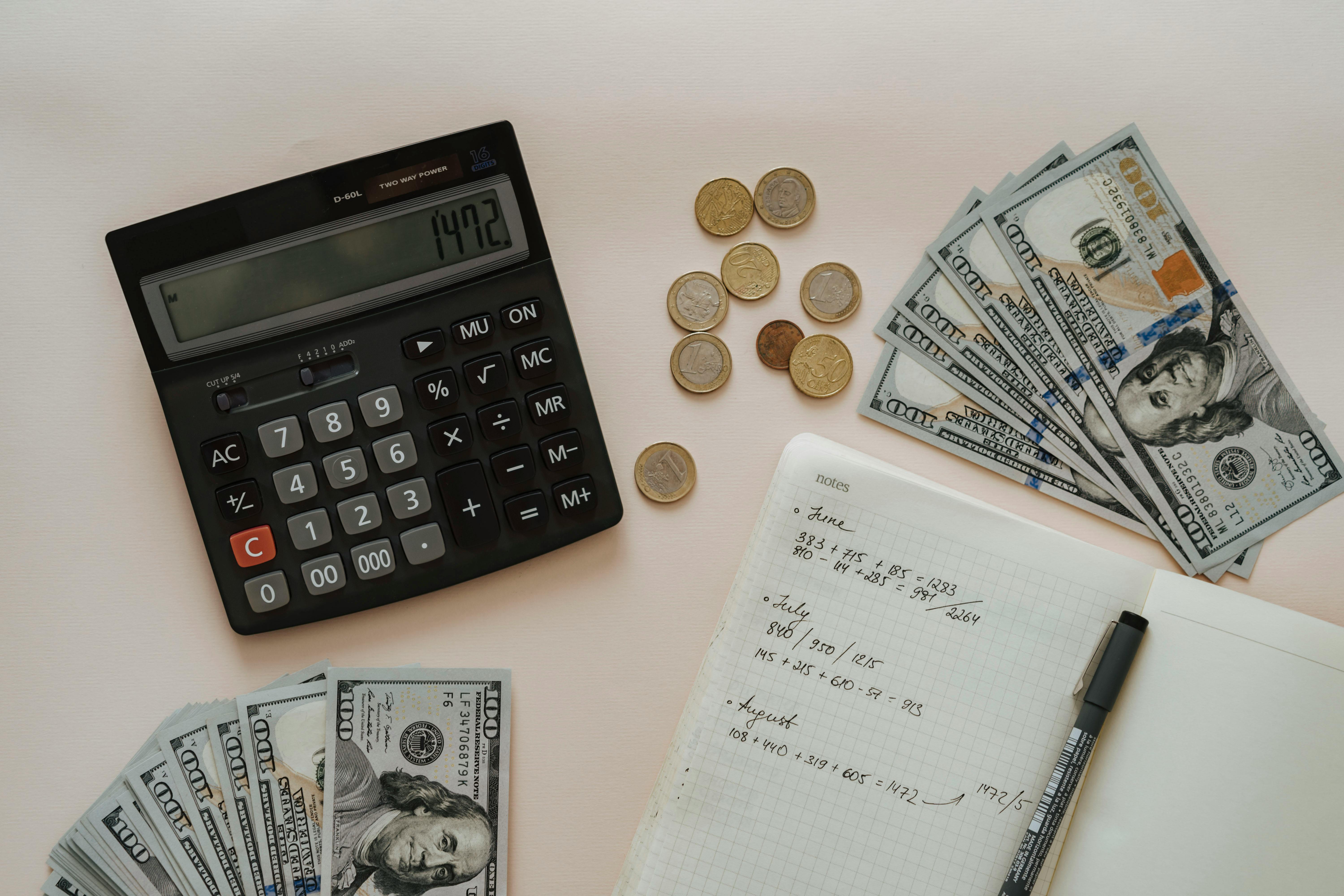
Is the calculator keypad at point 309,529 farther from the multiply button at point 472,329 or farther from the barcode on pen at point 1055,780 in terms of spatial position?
the barcode on pen at point 1055,780

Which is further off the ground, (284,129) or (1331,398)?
(284,129)

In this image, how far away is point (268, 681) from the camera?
0.66 m

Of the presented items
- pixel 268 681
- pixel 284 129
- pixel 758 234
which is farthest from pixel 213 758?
pixel 758 234

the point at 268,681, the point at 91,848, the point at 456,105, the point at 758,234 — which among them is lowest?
the point at 91,848

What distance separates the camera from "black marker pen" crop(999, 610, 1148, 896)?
1.98 ft

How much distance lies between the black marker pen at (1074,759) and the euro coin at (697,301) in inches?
16.0

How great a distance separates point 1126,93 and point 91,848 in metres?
1.08

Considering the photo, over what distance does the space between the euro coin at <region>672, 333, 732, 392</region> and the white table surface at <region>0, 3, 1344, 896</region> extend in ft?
0.03

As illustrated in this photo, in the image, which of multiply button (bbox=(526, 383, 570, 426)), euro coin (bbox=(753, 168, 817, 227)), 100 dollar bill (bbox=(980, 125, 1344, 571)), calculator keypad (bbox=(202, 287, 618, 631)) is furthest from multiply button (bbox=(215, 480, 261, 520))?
100 dollar bill (bbox=(980, 125, 1344, 571))

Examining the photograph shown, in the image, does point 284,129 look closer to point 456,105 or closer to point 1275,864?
point 456,105

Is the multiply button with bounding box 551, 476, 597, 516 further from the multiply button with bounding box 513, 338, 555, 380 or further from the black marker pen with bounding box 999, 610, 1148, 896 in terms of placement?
the black marker pen with bounding box 999, 610, 1148, 896

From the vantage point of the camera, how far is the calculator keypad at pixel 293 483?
615 millimetres

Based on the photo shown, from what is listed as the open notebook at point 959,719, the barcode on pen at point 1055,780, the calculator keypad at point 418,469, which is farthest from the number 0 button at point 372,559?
the barcode on pen at point 1055,780

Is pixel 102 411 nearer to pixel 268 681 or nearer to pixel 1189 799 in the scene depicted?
pixel 268 681
